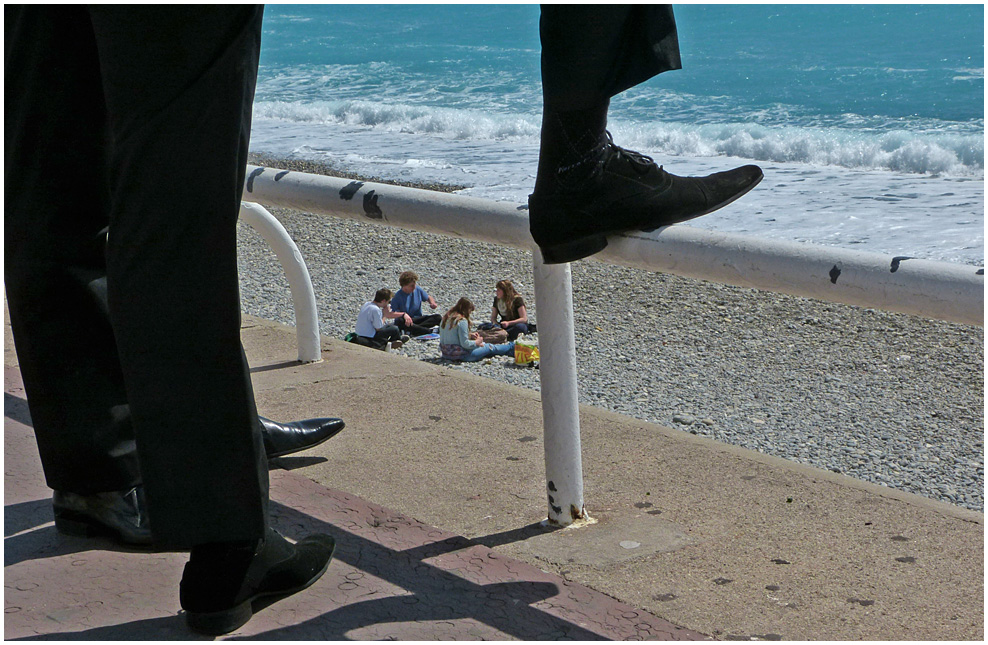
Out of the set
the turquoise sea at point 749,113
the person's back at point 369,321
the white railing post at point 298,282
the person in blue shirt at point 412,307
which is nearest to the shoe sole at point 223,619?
the white railing post at point 298,282

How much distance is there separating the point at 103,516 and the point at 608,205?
4.26 feet

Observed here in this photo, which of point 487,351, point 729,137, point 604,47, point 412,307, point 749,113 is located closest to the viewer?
point 604,47

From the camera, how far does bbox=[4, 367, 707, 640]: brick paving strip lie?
1990 millimetres

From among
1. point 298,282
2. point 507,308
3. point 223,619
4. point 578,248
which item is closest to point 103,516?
point 223,619

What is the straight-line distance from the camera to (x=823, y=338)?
9.34 metres

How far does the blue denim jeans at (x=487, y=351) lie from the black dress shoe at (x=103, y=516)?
6.04m

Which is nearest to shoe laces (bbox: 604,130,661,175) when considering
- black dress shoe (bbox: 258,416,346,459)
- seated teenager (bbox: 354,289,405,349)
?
black dress shoe (bbox: 258,416,346,459)

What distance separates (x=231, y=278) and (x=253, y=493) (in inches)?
15.5

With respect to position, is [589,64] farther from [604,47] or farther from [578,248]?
[578,248]

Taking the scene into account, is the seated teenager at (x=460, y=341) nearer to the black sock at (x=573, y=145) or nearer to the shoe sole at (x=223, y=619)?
the black sock at (x=573, y=145)

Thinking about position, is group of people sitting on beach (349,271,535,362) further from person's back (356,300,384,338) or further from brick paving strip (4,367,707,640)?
brick paving strip (4,367,707,640)

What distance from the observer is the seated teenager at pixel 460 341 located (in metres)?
8.27

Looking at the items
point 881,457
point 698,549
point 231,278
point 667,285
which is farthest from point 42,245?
point 667,285

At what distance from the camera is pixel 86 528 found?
2.24 m
